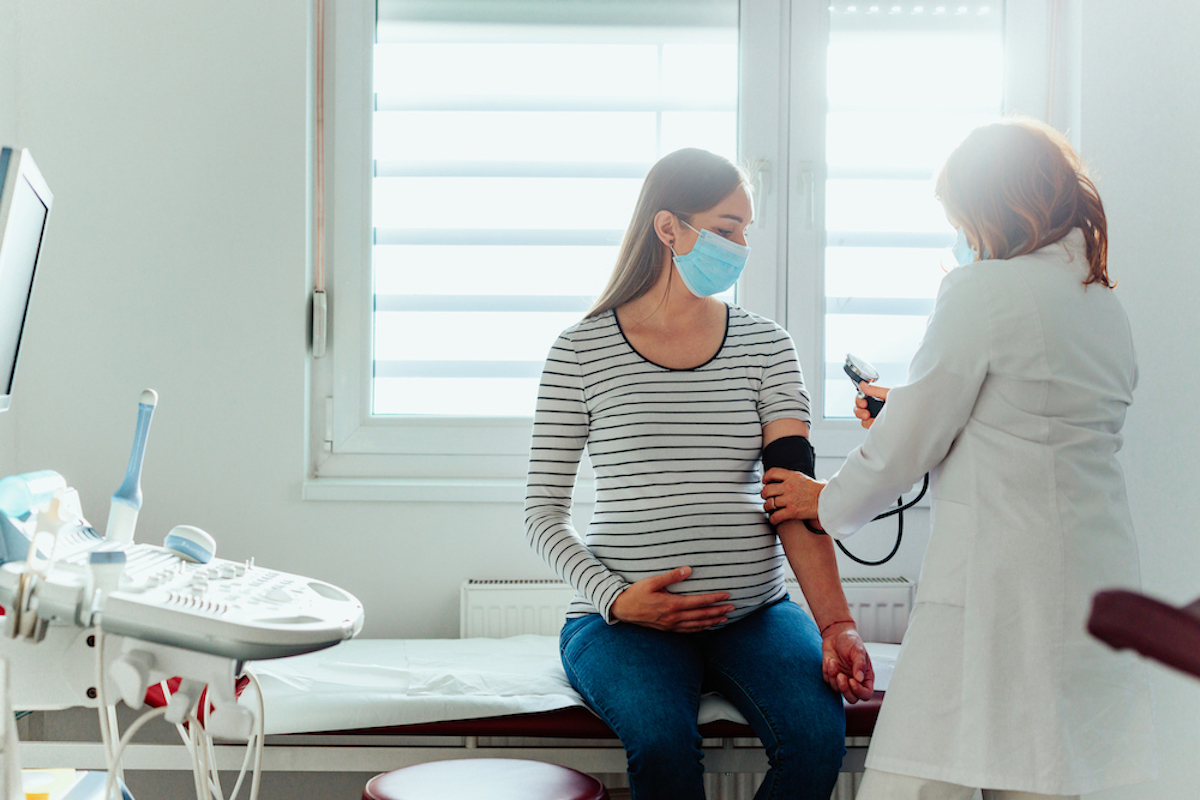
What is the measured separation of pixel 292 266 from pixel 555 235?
0.62 m

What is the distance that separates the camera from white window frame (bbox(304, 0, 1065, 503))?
2.20 metres

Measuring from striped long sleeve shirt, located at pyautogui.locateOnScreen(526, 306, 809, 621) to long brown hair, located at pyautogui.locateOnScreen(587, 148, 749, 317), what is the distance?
0.07 metres

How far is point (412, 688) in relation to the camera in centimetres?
162

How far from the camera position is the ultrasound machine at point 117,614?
0.96 m

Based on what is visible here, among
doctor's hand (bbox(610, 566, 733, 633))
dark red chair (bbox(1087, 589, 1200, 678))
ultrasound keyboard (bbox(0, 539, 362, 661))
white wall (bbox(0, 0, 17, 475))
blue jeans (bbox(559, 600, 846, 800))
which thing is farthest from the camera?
white wall (bbox(0, 0, 17, 475))

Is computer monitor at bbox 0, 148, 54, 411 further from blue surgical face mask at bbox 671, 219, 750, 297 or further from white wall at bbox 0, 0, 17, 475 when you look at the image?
blue surgical face mask at bbox 671, 219, 750, 297

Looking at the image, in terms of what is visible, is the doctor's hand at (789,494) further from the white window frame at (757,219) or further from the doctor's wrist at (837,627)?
the white window frame at (757,219)

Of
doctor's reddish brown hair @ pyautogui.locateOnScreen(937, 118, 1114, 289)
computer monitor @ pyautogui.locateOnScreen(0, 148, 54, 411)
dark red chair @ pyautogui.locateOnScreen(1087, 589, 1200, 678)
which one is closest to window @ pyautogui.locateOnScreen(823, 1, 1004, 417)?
doctor's reddish brown hair @ pyautogui.locateOnScreen(937, 118, 1114, 289)

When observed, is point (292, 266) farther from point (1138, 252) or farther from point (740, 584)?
point (1138, 252)

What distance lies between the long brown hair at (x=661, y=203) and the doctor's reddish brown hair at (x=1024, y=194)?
18.2 inches

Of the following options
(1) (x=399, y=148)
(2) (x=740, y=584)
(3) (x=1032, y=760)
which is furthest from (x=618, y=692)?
(1) (x=399, y=148)

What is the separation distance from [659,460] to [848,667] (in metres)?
0.45

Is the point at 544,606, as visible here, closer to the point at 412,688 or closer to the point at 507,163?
the point at 412,688

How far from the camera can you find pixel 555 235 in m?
2.22
